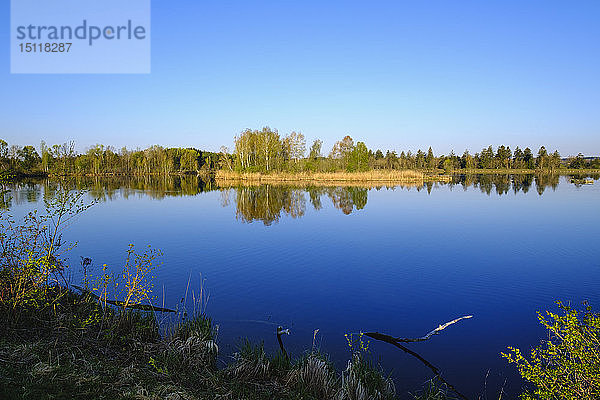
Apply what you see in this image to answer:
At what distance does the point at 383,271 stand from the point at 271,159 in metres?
46.6

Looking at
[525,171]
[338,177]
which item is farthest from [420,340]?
[525,171]

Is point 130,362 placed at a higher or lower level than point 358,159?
lower

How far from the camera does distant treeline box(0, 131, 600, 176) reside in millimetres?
53812

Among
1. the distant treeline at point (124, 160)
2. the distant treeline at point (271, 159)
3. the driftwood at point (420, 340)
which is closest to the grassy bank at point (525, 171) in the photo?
the distant treeline at point (271, 159)

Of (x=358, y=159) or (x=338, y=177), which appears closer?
(x=338, y=177)

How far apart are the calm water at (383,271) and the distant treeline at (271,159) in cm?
1924

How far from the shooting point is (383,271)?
10.4m

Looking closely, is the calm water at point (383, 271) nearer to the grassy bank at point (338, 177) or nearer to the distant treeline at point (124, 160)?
the grassy bank at point (338, 177)

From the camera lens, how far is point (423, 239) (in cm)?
→ 1442

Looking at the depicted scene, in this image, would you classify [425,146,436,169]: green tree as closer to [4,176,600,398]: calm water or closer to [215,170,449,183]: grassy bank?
[215,170,449,183]: grassy bank

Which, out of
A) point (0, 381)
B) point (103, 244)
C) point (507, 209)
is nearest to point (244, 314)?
point (0, 381)

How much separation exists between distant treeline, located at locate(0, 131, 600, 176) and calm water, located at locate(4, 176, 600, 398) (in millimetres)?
19235

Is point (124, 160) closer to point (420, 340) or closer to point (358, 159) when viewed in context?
point (358, 159)

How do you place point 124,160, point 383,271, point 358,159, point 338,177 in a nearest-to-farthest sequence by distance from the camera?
point 383,271 < point 338,177 < point 358,159 < point 124,160
